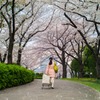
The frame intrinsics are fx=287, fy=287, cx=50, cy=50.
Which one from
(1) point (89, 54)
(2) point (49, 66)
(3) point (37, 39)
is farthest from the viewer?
(3) point (37, 39)

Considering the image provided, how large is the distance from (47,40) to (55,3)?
18.7 meters

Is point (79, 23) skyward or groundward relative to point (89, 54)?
skyward

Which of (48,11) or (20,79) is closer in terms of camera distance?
(20,79)

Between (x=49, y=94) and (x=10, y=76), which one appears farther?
(x=10, y=76)

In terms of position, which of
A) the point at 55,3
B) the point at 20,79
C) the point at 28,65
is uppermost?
the point at 55,3

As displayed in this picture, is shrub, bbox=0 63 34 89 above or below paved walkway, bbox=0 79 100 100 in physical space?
above

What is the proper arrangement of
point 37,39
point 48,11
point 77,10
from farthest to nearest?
1. point 37,39
2. point 48,11
3. point 77,10

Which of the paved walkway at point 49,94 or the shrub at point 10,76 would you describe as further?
the shrub at point 10,76

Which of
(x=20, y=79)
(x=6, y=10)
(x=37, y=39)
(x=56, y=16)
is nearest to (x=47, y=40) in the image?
(x=37, y=39)

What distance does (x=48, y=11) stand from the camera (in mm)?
38406

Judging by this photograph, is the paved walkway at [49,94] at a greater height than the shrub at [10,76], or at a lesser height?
lesser

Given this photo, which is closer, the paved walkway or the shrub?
the paved walkway

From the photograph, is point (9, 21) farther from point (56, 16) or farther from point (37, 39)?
point (37, 39)

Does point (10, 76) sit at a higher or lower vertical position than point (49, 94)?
higher
